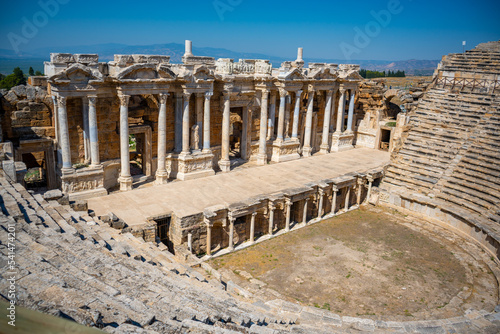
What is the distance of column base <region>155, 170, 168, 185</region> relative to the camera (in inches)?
686

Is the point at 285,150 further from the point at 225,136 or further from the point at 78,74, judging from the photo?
the point at 78,74

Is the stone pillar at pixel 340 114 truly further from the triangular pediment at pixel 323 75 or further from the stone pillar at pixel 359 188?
the stone pillar at pixel 359 188

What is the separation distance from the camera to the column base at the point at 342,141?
25391mm

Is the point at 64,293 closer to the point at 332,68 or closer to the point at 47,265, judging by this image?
the point at 47,265

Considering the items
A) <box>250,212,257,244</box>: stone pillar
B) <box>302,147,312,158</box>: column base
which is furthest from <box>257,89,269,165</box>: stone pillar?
<box>250,212,257,244</box>: stone pillar

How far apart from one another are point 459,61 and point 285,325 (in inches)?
962

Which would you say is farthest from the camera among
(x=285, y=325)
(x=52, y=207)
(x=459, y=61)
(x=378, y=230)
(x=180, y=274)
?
(x=459, y=61)

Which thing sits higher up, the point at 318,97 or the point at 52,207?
the point at 318,97

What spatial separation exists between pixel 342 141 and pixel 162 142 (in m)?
12.9

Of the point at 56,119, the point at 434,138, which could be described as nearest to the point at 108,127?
the point at 56,119

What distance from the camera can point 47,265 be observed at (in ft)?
24.1

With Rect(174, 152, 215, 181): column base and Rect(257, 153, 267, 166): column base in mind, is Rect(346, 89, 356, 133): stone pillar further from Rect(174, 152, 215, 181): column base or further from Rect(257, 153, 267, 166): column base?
Rect(174, 152, 215, 181): column base

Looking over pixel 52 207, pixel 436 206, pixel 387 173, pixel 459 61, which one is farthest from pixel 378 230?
pixel 459 61

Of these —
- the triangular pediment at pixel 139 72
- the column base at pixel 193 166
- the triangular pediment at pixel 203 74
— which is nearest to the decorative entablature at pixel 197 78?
the triangular pediment at pixel 203 74
